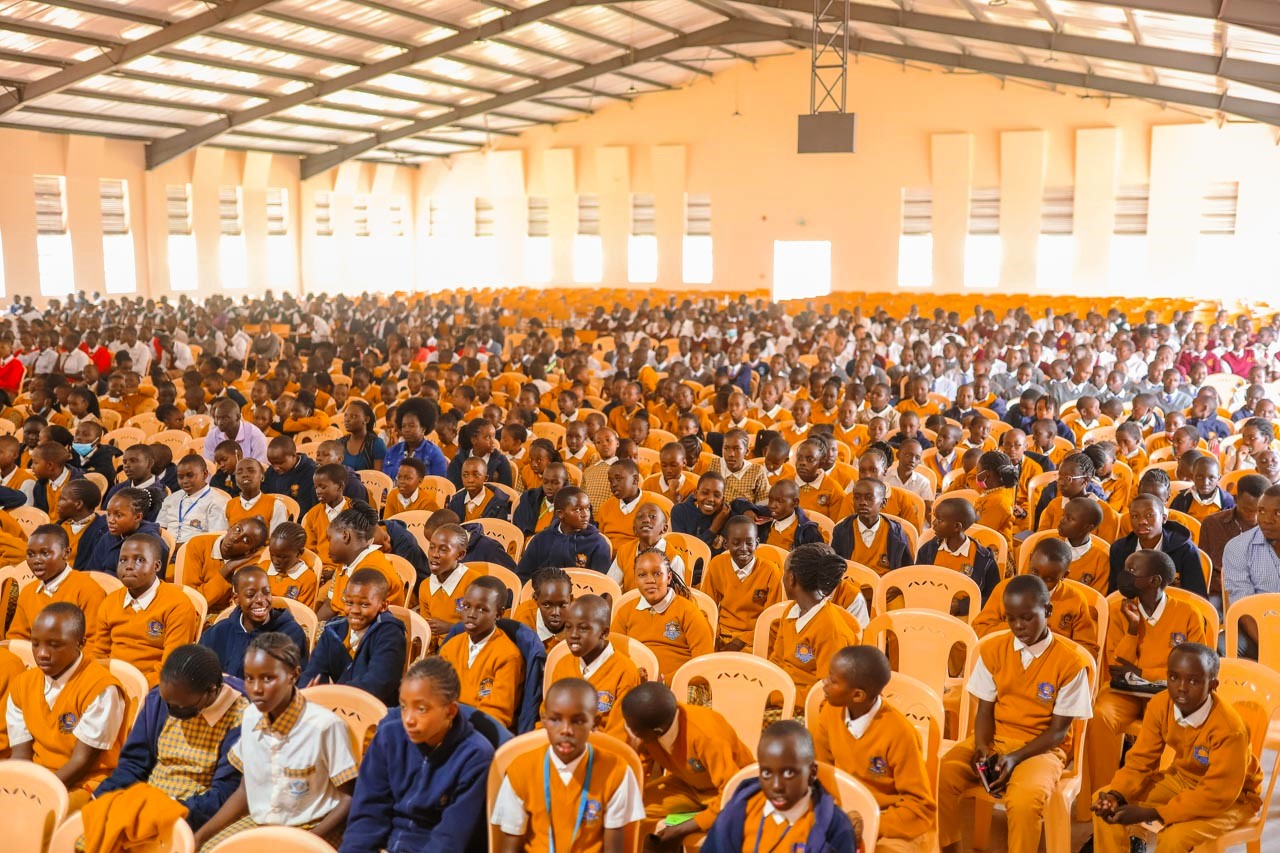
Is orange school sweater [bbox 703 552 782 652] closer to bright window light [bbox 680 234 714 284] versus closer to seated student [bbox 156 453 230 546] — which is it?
seated student [bbox 156 453 230 546]

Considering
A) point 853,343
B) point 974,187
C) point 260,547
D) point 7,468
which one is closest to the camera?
point 260,547

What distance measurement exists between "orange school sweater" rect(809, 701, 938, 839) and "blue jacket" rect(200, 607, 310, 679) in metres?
2.49

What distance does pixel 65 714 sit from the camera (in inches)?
161

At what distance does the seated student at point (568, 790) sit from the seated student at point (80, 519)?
400 centimetres

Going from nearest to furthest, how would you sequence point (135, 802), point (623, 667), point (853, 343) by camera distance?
point (135, 802) < point (623, 667) < point (853, 343)

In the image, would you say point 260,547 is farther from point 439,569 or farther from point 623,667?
point 623,667

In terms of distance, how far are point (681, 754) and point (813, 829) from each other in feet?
2.68

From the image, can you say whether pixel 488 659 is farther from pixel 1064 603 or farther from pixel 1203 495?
pixel 1203 495

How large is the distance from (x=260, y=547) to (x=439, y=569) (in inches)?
48.1

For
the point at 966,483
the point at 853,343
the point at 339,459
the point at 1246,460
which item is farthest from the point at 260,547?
the point at 853,343

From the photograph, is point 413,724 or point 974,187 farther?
point 974,187

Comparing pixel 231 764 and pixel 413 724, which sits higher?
pixel 413 724

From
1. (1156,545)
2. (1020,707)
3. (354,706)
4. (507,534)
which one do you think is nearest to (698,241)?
(507,534)

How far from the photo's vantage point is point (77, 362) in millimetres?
14070
